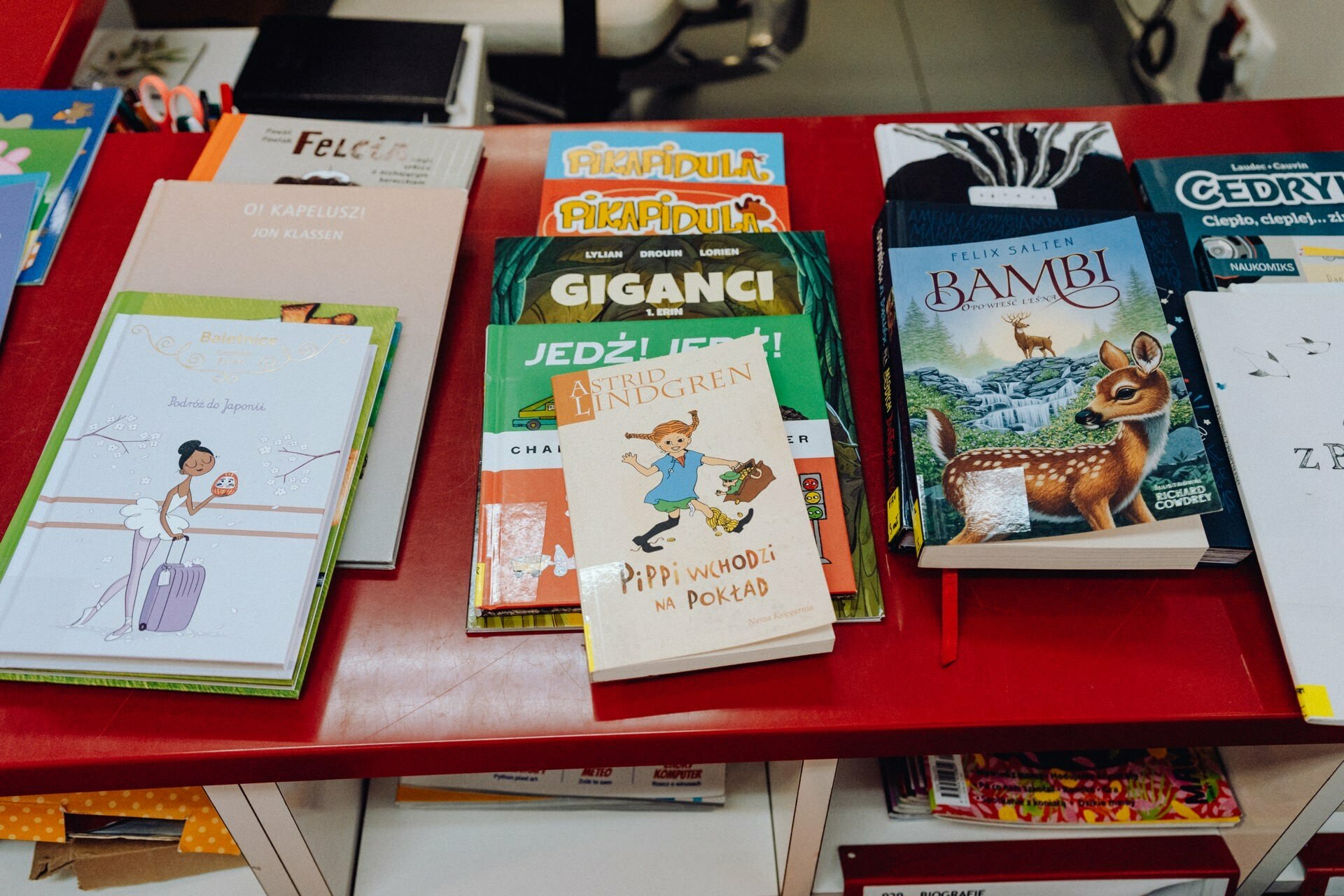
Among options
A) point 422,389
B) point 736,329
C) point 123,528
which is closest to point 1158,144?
point 736,329

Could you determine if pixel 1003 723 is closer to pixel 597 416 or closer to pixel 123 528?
pixel 597 416

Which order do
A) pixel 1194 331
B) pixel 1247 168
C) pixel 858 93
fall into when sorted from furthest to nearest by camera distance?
1. pixel 858 93
2. pixel 1247 168
3. pixel 1194 331

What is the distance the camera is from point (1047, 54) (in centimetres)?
220

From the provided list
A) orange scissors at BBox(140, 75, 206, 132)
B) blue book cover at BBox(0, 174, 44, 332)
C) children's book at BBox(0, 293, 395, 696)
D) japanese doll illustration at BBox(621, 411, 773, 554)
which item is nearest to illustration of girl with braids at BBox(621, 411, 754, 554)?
japanese doll illustration at BBox(621, 411, 773, 554)

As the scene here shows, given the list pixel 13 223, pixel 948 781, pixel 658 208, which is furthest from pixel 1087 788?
pixel 13 223

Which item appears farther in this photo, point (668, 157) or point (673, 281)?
point (668, 157)

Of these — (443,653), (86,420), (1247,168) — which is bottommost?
(443,653)

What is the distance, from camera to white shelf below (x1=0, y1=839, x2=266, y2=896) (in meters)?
0.87

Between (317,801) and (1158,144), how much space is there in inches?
40.9

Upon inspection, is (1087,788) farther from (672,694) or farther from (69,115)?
(69,115)

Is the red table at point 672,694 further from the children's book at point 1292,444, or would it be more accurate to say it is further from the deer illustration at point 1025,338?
the deer illustration at point 1025,338

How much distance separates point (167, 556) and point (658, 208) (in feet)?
1.73

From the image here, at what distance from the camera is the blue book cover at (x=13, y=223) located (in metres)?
0.85

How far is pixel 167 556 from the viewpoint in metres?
0.67
